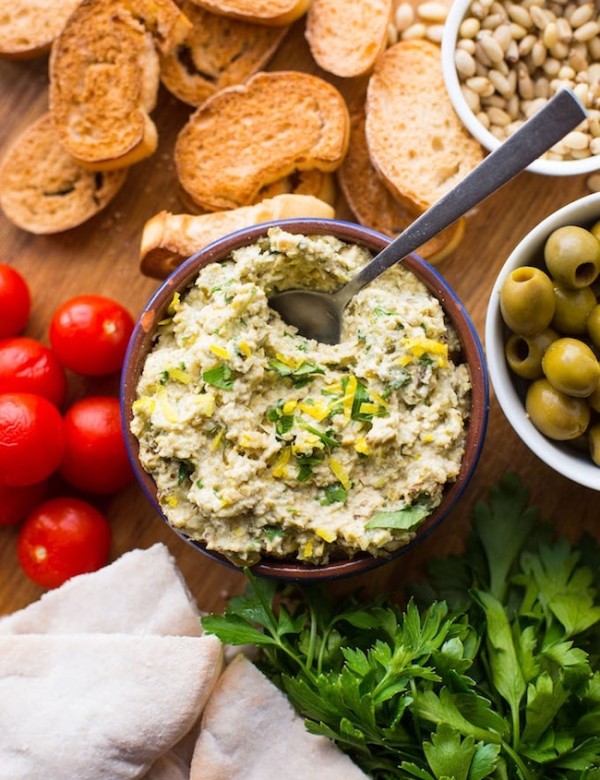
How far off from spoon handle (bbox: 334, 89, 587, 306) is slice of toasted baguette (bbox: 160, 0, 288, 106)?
0.85 meters

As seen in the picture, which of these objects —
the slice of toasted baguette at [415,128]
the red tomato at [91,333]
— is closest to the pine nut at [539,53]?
the slice of toasted baguette at [415,128]

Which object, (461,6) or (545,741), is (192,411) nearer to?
(545,741)

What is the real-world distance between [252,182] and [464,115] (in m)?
0.57

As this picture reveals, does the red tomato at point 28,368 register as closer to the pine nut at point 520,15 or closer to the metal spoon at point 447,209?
the metal spoon at point 447,209

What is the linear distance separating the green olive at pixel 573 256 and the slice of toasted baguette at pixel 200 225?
617mm

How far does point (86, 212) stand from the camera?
104 inches

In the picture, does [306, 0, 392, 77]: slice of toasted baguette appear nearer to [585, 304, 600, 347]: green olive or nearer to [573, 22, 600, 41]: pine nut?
[573, 22, 600, 41]: pine nut

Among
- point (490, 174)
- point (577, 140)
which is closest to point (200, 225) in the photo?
point (490, 174)

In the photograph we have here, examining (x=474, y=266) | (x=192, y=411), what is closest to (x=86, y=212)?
(x=192, y=411)

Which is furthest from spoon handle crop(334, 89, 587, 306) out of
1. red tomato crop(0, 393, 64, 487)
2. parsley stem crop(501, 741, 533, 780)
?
parsley stem crop(501, 741, 533, 780)

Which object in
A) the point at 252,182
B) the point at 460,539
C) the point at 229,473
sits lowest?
the point at 460,539

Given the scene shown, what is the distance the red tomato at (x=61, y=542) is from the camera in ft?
8.25

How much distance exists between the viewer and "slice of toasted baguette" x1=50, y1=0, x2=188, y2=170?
101 inches

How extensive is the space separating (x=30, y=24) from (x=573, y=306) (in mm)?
1614
